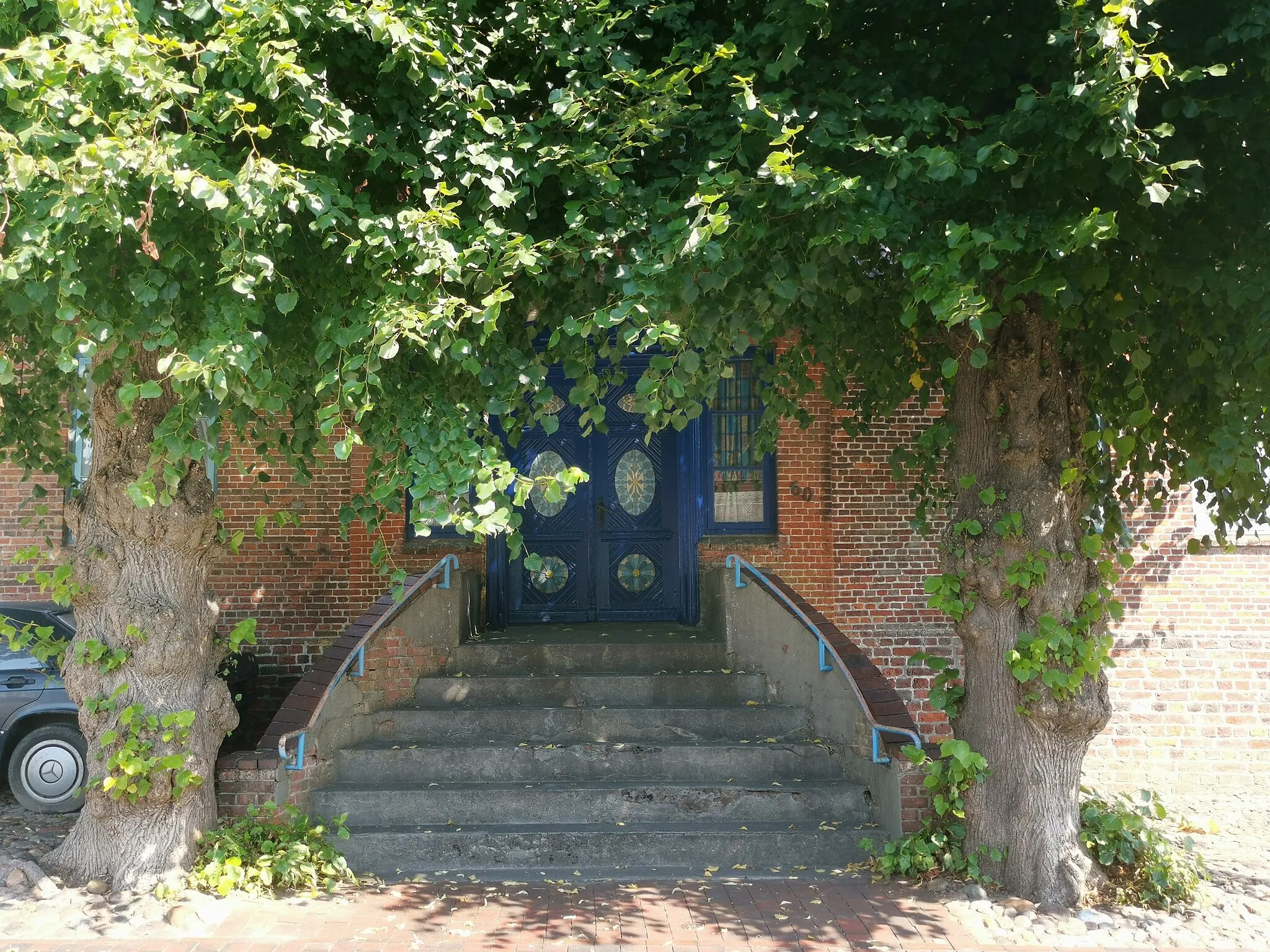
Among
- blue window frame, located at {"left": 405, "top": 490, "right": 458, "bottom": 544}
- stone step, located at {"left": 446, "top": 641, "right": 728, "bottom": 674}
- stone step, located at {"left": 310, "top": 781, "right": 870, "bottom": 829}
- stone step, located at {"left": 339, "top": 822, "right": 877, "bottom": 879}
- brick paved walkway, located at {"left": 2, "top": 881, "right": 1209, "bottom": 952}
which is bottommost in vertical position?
brick paved walkway, located at {"left": 2, "top": 881, "right": 1209, "bottom": 952}

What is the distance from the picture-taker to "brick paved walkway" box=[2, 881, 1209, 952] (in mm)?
4934

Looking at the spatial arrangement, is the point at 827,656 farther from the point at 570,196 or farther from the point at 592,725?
the point at 570,196

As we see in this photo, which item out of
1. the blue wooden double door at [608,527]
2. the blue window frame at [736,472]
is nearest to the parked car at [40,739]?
the blue wooden double door at [608,527]

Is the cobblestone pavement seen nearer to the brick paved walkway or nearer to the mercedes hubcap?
the brick paved walkway

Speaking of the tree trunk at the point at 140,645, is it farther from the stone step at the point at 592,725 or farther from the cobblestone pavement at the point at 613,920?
the stone step at the point at 592,725

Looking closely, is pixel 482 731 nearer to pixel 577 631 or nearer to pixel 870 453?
pixel 577 631

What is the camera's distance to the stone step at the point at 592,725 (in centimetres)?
709

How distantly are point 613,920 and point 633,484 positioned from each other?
190 inches

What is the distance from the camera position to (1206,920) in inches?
212

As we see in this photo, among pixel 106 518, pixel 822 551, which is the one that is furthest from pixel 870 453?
pixel 106 518

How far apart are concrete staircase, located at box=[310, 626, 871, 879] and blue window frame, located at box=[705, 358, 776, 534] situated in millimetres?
1704

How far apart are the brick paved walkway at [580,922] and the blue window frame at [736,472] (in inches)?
158

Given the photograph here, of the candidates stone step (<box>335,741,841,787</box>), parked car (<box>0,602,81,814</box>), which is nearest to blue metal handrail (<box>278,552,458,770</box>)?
stone step (<box>335,741,841,787</box>)

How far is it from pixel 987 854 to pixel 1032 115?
13.1 feet
